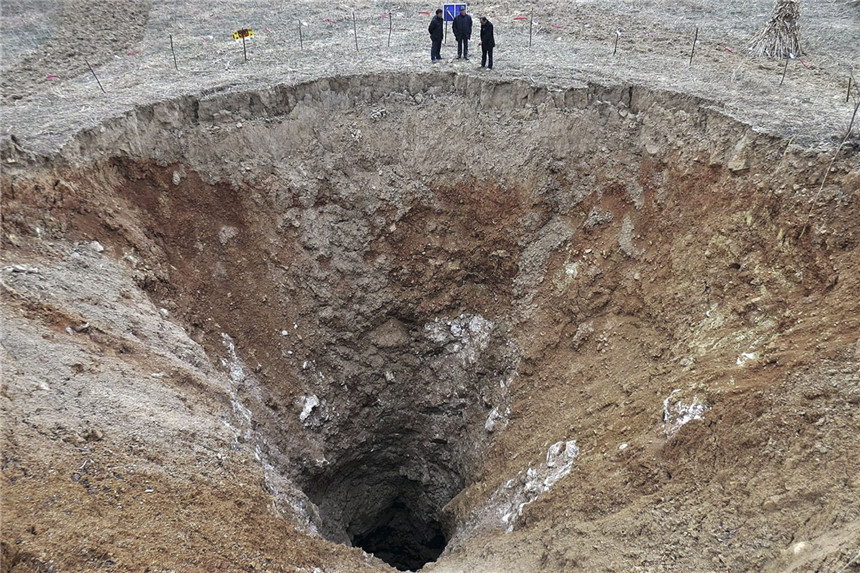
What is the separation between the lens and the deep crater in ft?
30.5

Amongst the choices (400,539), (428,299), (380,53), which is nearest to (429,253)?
(428,299)

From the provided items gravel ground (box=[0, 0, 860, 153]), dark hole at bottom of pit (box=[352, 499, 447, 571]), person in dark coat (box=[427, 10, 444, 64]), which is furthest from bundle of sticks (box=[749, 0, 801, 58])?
dark hole at bottom of pit (box=[352, 499, 447, 571])

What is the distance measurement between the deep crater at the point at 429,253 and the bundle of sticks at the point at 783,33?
15.1ft

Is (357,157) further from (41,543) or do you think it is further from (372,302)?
(41,543)

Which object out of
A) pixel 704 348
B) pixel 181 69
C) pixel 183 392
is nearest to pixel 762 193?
pixel 704 348

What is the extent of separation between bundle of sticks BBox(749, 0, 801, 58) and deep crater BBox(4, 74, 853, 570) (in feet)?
15.1

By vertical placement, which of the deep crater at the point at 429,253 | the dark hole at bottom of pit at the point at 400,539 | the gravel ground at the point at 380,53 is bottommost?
the dark hole at bottom of pit at the point at 400,539

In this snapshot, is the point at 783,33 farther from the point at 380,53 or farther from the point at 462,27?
the point at 380,53

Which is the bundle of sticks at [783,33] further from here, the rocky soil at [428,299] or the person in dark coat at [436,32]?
the person in dark coat at [436,32]

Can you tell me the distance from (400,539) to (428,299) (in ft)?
23.3

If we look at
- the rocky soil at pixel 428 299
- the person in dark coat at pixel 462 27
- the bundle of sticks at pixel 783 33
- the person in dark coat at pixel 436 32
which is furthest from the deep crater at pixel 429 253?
the bundle of sticks at pixel 783 33

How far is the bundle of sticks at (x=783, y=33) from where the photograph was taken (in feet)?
42.1

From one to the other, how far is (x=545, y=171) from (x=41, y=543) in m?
10.4

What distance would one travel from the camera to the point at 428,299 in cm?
1297
